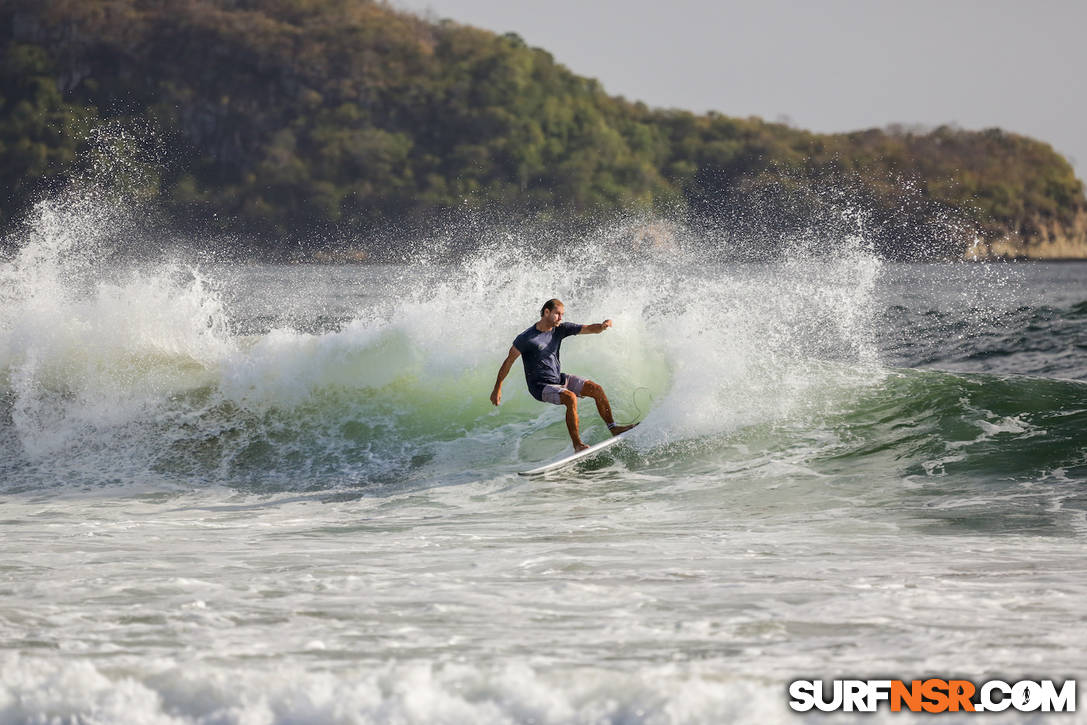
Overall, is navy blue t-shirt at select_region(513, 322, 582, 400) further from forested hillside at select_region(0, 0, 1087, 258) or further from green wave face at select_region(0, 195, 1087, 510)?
forested hillside at select_region(0, 0, 1087, 258)

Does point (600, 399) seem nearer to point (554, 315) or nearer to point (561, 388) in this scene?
point (561, 388)

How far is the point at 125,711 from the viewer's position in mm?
4613

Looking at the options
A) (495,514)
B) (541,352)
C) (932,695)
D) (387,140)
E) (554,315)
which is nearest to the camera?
(932,695)

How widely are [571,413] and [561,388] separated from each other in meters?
0.27

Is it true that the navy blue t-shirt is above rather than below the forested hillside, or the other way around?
below

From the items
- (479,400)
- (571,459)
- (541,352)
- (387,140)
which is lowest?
(571,459)

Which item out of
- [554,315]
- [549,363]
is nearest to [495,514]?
[549,363]

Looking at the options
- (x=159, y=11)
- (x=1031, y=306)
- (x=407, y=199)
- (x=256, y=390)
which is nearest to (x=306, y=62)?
(x=159, y=11)

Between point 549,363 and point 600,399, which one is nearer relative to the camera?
point 549,363

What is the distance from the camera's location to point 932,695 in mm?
4535

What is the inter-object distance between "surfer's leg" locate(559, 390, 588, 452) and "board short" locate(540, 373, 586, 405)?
5 centimetres

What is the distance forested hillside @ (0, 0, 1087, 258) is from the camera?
11888 cm

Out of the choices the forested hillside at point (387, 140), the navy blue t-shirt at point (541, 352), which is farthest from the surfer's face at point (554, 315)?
the forested hillside at point (387, 140)

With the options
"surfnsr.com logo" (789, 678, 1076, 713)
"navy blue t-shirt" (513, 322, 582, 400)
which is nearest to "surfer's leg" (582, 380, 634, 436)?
"navy blue t-shirt" (513, 322, 582, 400)
